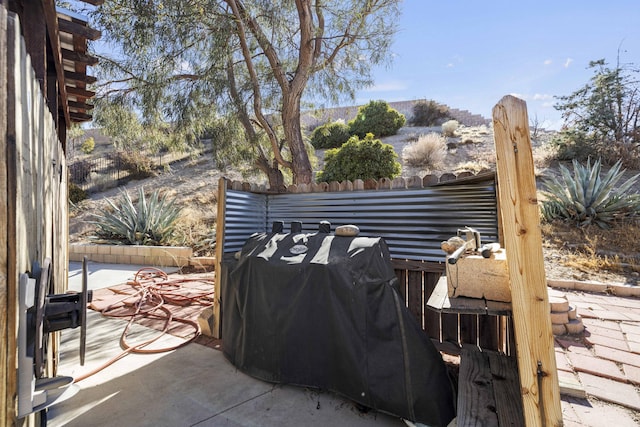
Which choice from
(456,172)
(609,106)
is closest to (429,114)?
(609,106)

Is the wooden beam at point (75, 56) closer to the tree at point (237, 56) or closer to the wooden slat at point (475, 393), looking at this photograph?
the tree at point (237, 56)

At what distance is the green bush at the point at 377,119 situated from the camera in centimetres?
1645

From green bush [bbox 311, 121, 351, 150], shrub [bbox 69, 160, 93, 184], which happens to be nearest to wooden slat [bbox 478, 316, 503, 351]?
green bush [bbox 311, 121, 351, 150]

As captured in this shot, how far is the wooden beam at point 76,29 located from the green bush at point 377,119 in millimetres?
14867

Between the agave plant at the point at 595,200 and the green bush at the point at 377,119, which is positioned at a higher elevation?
the green bush at the point at 377,119

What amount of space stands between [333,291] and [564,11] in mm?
7864

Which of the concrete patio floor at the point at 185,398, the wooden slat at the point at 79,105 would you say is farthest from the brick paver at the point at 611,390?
the wooden slat at the point at 79,105

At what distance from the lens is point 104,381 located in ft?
7.43

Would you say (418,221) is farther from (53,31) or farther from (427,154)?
(427,154)

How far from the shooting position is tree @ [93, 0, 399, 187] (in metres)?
5.14

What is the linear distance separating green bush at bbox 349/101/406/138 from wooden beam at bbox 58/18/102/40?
1487 cm

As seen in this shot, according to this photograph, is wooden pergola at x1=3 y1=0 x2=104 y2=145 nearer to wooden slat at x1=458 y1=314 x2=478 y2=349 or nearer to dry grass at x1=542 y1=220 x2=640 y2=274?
wooden slat at x1=458 y1=314 x2=478 y2=349

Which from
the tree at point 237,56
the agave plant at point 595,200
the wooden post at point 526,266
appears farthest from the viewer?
the agave plant at point 595,200

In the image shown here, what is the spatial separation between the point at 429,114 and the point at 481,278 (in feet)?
66.5
